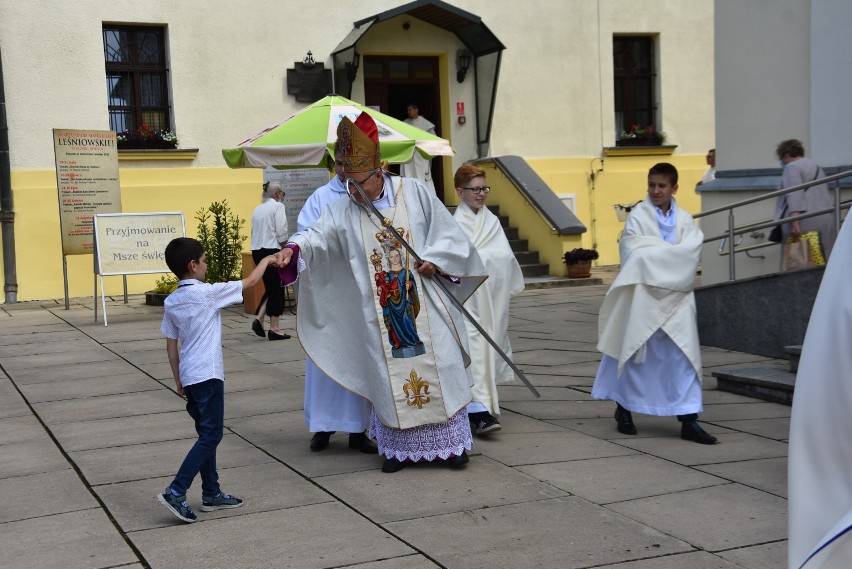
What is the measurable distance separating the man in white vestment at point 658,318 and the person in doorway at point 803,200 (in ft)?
13.3

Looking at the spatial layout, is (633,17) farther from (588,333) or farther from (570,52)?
(588,333)

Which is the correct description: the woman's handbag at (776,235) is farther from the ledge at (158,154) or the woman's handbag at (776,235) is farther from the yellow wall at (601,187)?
the ledge at (158,154)

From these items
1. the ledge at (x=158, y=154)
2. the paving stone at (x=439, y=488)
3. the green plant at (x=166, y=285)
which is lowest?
the paving stone at (x=439, y=488)

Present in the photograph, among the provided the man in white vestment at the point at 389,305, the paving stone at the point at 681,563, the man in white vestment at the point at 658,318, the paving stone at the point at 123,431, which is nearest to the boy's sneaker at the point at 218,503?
the man in white vestment at the point at 389,305

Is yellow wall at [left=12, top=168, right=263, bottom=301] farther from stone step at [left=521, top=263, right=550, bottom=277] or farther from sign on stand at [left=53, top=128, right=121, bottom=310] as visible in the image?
stone step at [left=521, top=263, right=550, bottom=277]

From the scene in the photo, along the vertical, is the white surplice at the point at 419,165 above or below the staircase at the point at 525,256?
above

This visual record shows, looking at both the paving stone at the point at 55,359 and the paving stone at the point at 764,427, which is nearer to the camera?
the paving stone at the point at 764,427

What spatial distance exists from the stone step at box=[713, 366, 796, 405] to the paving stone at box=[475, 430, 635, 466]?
173cm

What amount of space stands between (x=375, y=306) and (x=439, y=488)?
1085 millimetres

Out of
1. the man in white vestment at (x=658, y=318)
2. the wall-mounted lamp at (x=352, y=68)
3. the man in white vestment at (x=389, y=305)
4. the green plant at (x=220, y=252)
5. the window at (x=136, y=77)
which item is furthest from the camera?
the wall-mounted lamp at (x=352, y=68)

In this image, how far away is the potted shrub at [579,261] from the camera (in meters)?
16.5

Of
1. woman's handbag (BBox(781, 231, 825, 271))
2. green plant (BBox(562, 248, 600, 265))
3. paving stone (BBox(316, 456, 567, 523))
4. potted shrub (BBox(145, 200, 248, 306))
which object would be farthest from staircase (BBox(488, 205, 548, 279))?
paving stone (BBox(316, 456, 567, 523))

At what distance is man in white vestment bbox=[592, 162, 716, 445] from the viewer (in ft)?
21.2

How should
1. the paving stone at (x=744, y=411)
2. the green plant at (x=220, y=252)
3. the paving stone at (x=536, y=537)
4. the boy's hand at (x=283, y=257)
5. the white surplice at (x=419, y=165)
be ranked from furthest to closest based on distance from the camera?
1. the white surplice at (x=419, y=165)
2. the green plant at (x=220, y=252)
3. the paving stone at (x=744, y=411)
4. the boy's hand at (x=283, y=257)
5. the paving stone at (x=536, y=537)
